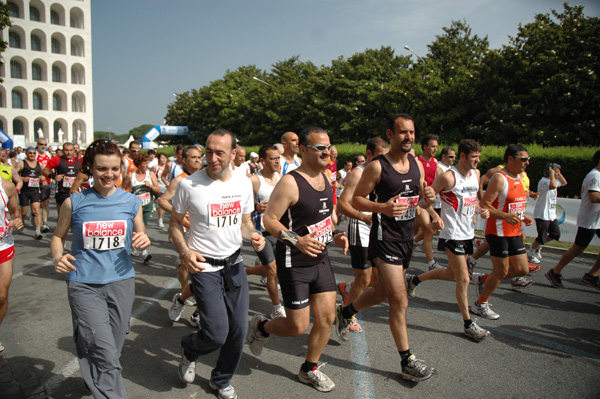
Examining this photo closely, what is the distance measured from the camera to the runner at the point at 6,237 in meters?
3.95

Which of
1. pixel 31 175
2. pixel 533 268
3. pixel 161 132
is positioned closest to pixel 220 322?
pixel 533 268

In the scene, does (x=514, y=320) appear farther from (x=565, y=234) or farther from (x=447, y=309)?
(x=565, y=234)

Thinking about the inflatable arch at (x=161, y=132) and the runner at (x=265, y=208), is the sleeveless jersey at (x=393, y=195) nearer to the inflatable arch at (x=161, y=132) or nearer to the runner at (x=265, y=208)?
the runner at (x=265, y=208)

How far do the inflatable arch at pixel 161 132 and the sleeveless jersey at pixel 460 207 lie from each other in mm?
40261

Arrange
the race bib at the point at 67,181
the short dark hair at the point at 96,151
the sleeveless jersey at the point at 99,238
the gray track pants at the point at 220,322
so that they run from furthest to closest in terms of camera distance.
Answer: the race bib at the point at 67,181 < the gray track pants at the point at 220,322 < the short dark hair at the point at 96,151 < the sleeveless jersey at the point at 99,238

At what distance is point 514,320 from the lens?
523cm

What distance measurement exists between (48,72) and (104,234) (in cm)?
7097

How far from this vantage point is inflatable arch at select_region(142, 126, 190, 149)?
4256cm

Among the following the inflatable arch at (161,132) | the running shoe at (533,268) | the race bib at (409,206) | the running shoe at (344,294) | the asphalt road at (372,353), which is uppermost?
the inflatable arch at (161,132)

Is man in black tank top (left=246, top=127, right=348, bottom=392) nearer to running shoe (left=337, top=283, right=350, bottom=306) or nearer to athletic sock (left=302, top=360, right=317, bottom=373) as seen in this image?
athletic sock (left=302, top=360, right=317, bottom=373)

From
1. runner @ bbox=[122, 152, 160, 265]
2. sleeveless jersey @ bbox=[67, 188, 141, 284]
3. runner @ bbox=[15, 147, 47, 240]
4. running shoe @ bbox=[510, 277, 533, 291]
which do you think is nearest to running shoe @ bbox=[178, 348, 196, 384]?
sleeveless jersey @ bbox=[67, 188, 141, 284]

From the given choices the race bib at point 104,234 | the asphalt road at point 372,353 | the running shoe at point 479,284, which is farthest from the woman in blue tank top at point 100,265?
the running shoe at point 479,284

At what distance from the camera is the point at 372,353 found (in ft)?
14.0

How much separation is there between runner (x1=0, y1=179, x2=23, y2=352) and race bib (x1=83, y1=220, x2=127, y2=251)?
1426 millimetres
